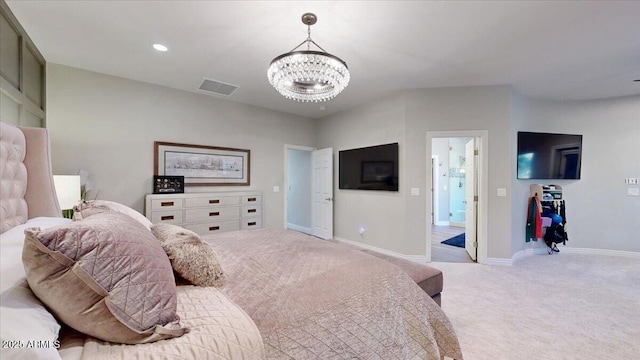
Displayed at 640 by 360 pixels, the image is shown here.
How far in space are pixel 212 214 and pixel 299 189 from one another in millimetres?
2689

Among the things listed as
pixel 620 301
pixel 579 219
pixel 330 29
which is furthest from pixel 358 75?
pixel 579 219

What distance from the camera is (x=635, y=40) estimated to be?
97.7 inches

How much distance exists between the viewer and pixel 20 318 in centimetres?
59

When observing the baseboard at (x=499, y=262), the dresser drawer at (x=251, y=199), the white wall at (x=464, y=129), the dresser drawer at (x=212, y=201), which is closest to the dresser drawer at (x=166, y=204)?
the dresser drawer at (x=212, y=201)

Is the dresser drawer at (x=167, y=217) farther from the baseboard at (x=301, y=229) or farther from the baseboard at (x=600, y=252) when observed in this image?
the baseboard at (x=600, y=252)

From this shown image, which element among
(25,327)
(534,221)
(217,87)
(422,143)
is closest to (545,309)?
(534,221)

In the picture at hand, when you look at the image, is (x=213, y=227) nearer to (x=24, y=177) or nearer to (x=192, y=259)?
(x=24, y=177)

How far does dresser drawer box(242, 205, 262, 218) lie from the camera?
4.09 meters

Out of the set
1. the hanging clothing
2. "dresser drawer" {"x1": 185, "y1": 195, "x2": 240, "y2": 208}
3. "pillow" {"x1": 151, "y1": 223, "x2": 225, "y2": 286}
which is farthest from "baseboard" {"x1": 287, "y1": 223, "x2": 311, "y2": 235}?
"pillow" {"x1": 151, "y1": 223, "x2": 225, "y2": 286}

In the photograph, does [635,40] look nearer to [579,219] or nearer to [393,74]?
[393,74]

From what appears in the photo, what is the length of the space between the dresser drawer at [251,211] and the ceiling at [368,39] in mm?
1968

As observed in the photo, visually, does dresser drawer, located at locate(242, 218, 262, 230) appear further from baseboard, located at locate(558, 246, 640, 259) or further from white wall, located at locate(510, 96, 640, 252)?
baseboard, located at locate(558, 246, 640, 259)

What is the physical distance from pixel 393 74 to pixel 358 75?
0.47 meters

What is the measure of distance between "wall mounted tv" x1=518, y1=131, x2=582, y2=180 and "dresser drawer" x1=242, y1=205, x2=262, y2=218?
14.4 ft
